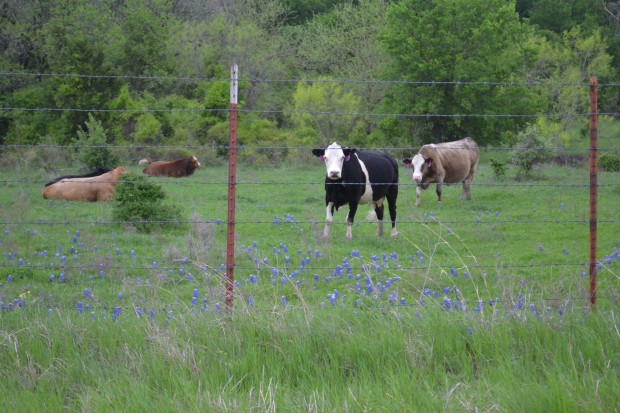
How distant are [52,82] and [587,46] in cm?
3089

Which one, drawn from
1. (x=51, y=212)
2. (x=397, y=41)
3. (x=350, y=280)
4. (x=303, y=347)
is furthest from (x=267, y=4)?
(x=303, y=347)

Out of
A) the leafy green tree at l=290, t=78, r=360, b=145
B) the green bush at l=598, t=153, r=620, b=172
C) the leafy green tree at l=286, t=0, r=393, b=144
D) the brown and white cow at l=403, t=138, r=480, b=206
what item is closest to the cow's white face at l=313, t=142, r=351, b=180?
the brown and white cow at l=403, t=138, r=480, b=206

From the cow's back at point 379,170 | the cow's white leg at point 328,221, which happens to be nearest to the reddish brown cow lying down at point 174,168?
the cow's back at point 379,170

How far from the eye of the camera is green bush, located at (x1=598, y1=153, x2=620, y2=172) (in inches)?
1019

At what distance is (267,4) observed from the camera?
5022cm

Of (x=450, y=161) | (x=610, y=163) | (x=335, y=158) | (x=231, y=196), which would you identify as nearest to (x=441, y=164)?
(x=450, y=161)

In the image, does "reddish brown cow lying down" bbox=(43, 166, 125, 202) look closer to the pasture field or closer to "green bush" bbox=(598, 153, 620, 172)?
the pasture field

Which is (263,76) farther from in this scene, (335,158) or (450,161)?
(335,158)

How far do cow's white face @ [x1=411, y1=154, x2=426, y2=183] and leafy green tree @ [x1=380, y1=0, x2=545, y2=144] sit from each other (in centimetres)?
1563

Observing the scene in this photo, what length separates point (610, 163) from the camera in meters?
26.1

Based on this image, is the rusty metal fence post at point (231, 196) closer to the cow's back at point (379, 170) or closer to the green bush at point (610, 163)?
the cow's back at point (379, 170)

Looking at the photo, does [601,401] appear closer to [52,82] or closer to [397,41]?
[397,41]

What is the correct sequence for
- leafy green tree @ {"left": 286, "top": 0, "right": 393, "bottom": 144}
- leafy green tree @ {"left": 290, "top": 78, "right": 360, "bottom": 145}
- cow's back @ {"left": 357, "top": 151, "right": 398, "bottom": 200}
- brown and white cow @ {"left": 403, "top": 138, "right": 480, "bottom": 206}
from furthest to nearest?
leafy green tree @ {"left": 286, "top": 0, "right": 393, "bottom": 144} < leafy green tree @ {"left": 290, "top": 78, "right": 360, "bottom": 145} < brown and white cow @ {"left": 403, "top": 138, "right": 480, "bottom": 206} < cow's back @ {"left": 357, "top": 151, "right": 398, "bottom": 200}

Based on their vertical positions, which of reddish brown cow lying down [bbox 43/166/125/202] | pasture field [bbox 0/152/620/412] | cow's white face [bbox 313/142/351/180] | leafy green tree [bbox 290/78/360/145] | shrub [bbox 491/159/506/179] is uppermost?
leafy green tree [bbox 290/78/360/145]
